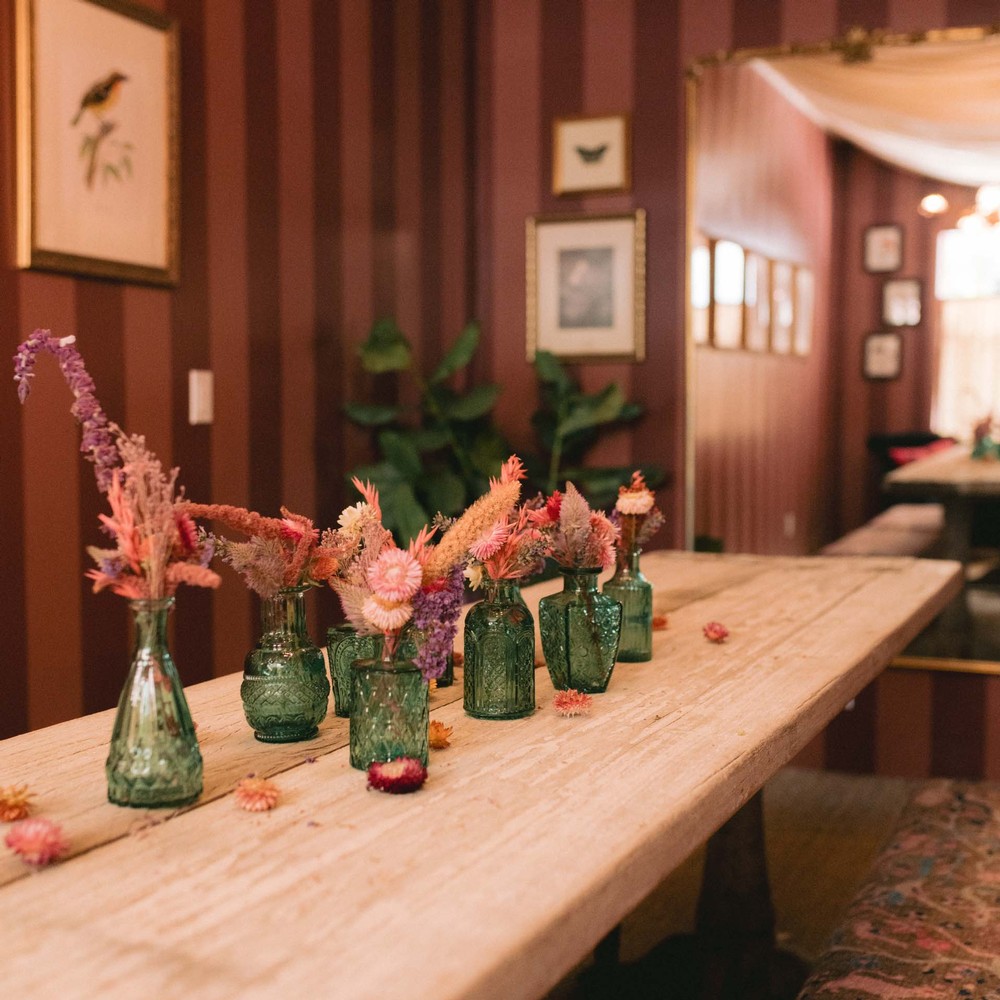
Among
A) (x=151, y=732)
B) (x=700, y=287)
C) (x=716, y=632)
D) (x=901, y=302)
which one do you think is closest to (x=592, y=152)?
(x=700, y=287)

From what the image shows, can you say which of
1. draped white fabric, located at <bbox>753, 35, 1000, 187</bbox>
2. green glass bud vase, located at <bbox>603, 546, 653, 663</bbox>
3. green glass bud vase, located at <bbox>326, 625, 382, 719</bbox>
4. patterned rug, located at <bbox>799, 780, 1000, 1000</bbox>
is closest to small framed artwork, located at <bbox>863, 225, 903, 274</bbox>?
draped white fabric, located at <bbox>753, 35, 1000, 187</bbox>

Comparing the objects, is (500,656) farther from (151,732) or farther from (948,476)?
(948,476)

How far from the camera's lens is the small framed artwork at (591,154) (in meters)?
3.72

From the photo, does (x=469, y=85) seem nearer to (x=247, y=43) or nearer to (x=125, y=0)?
(x=247, y=43)

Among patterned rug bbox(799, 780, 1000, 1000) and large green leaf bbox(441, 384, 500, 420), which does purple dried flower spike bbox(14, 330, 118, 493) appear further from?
large green leaf bbox(441, 384, 500, 420)

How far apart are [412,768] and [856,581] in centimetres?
166

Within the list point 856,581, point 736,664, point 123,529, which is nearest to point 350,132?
point 856,581

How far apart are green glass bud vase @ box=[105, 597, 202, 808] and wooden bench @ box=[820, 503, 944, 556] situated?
2825 millimetres

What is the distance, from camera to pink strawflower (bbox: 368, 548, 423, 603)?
1.10 meters

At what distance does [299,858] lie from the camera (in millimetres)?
942

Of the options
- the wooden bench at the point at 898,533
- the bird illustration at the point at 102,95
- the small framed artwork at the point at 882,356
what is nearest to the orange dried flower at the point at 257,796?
the bird illustration at the point at 102,95

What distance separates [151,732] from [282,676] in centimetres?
22

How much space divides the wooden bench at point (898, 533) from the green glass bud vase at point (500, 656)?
2393mm

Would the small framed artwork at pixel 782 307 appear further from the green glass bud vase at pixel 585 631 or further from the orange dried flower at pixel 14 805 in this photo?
the orange dried flower at pixel 14 805
